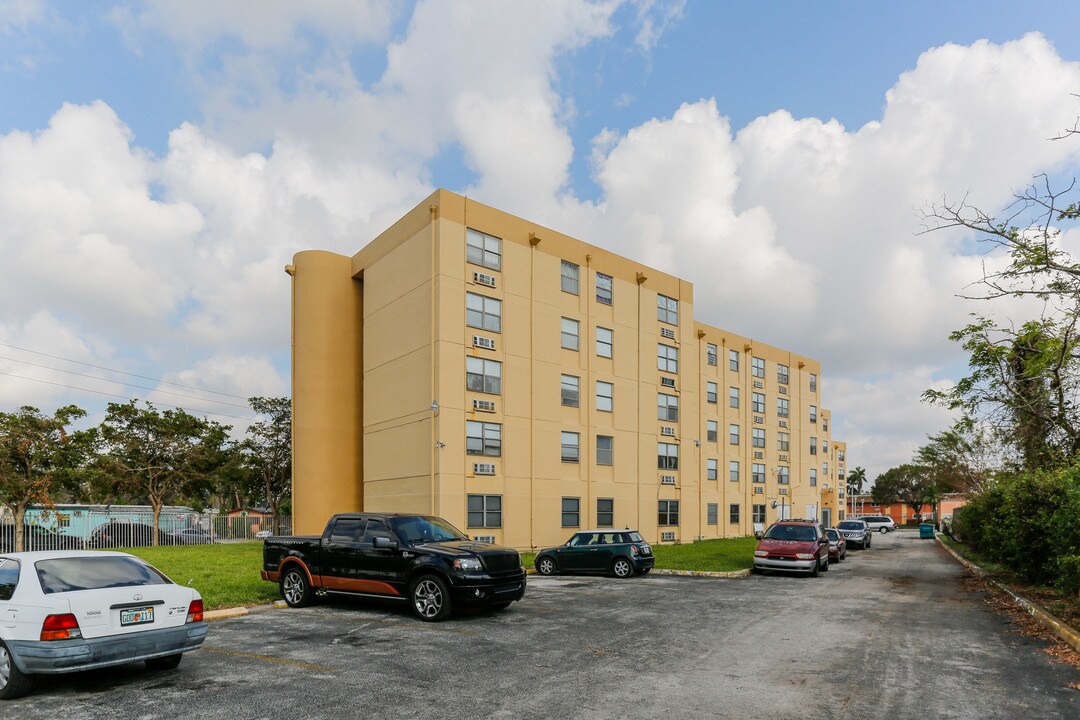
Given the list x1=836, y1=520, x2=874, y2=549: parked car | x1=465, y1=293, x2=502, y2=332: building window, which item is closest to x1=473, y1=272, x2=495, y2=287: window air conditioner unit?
x1=465, y1=293, x2=502, y2=332: building window

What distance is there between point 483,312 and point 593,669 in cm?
2188

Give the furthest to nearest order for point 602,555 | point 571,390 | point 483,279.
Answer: point 571,390
point 483,279
point 602,555

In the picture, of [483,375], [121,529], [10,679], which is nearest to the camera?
[10,679]

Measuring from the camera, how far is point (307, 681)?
838 centimetres

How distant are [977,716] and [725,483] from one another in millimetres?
41559

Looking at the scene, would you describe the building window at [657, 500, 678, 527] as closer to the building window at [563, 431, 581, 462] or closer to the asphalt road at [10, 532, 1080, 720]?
the building window at [563, 431, 581, 462]

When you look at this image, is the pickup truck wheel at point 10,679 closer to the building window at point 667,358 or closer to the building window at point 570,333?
the building window at point 570,333

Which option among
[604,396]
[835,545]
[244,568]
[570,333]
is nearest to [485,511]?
[604,396]

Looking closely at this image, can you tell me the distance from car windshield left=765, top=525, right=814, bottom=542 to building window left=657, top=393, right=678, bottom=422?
13856mm

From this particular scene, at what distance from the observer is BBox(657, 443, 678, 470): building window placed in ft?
126

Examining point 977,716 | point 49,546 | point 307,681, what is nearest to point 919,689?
point 977,716

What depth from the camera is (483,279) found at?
29.8 metres

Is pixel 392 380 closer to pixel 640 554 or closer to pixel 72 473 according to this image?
pixel 640 554

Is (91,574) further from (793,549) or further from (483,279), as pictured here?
(483,279)
